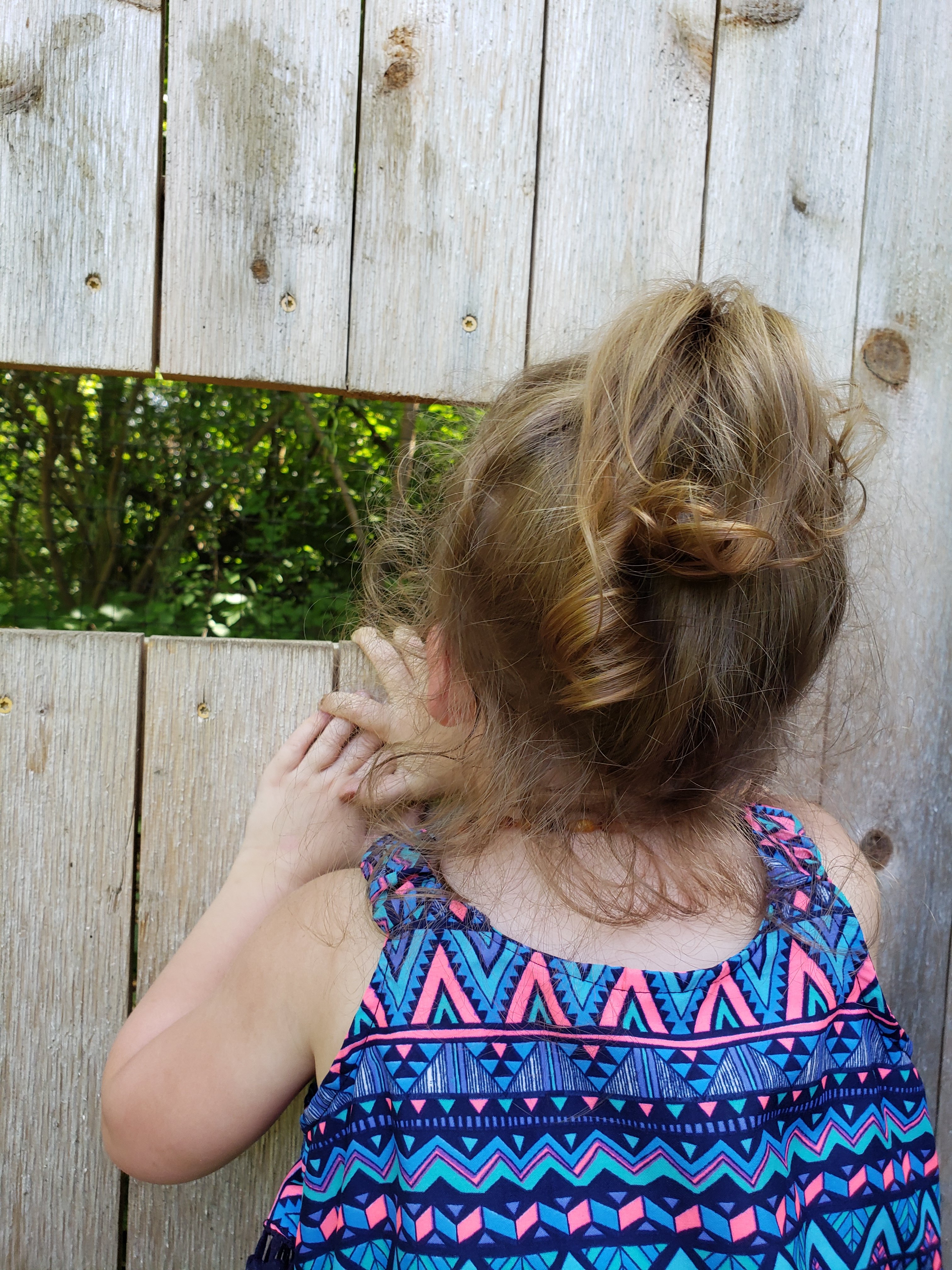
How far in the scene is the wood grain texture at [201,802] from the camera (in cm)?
101

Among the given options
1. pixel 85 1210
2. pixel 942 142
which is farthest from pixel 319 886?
pixel 942 142

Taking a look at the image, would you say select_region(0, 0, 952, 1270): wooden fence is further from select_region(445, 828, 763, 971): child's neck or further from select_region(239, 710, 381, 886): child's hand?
select_region(445, 828, 763, 971): child's neck

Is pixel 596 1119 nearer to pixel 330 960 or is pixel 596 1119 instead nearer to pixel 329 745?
pixel 330 960

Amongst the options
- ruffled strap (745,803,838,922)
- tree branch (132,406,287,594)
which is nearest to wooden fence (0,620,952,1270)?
ruffled strap (745,803,838,922)

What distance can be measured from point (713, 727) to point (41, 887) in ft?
2.70

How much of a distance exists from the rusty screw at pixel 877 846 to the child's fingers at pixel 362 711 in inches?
25.4

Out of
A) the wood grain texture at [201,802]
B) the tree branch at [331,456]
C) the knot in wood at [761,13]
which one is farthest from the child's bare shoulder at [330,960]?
the tree branch at [331,456]

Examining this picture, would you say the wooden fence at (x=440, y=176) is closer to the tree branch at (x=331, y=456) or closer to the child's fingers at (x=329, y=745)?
the child's fingers at (x=329, y=745)

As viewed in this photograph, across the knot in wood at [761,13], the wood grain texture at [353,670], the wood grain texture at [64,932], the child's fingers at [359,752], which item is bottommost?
the wood grain texture at [64,932]

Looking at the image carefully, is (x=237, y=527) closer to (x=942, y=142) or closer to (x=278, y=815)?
(x=278, y=815)

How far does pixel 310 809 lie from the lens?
3.08 feet

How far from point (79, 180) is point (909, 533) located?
1.10 metres

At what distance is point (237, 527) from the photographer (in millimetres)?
2471

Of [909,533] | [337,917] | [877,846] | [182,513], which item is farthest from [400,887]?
[182,513]
